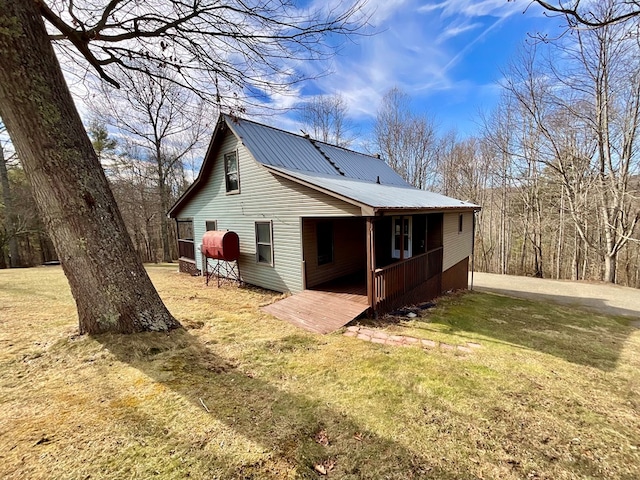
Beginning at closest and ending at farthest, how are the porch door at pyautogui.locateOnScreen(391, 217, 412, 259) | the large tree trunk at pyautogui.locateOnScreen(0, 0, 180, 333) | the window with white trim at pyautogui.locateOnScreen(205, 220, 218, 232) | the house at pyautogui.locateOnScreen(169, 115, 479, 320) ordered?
the large tree trunk at pyautogui.locateOnScreen(0, 0, 180, 333) → the house at pyautogui.locateOnScreen(169, 115, 479, 320) → the porch door at pyautogui.locateOnScreen(391, 217, 412, 259) → the window with white trim at pyautogui.locateOnScreen(205, 220, 218, 232)

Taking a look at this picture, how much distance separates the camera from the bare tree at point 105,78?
3.49 meters

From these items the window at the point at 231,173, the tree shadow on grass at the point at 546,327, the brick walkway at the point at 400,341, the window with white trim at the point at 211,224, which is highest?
the window at the point at 231,173

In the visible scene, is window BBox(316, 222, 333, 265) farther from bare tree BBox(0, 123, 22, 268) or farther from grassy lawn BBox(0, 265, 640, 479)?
bare tree BBox(0, 123, 22, 268)

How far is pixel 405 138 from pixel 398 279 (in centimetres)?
2184

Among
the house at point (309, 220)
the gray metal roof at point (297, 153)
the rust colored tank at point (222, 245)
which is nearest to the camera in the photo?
the house at point (309, 220)

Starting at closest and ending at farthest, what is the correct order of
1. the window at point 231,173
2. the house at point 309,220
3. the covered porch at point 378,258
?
the covered porch at point 378,258 < the house at point 309,220 < the window at point 231,173

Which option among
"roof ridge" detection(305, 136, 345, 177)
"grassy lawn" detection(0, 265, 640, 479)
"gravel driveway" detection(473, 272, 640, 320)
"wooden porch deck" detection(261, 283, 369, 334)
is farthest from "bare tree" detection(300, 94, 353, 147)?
"grassy lawn" detection(0, 265, 640, 479)

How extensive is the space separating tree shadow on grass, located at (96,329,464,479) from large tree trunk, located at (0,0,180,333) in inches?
20.1

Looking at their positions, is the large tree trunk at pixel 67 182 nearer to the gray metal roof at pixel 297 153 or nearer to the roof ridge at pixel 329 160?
the gray metal roof at pixel 297 153

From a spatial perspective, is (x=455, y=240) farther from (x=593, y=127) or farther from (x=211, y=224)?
(x=593, y=127)

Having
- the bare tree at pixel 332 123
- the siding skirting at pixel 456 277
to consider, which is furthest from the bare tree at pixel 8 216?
the siding skirting at pixel 456 277

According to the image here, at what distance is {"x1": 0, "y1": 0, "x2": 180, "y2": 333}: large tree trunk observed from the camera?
3416 millimetres

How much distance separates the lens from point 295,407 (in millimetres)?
3033

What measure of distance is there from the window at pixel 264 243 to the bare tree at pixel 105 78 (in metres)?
4.68
